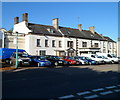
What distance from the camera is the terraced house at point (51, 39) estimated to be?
36188 millimetres

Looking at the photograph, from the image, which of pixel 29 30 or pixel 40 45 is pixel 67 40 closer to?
pixel 40 45

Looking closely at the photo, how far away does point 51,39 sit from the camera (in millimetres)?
39312

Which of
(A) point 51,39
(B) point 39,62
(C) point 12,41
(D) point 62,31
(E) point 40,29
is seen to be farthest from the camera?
(D) point 62,31

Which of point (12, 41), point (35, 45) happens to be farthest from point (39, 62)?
point (12, 41)

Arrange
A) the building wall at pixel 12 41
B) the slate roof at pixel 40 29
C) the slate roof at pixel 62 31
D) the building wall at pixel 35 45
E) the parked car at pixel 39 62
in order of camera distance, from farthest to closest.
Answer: the slate roof at pixel 62 31 → the slate roof at pixel 40 29 → the building wall at pixel 35 45 → the building wall at pixel 12 41 → the parked car at pixel 39 62

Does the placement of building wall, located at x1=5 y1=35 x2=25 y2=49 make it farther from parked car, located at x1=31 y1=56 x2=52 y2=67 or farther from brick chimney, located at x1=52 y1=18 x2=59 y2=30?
parked car, located at x1=31 y1=56 x2=52 y2=67

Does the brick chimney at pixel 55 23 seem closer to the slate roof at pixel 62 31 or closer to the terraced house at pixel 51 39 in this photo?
the terraced house at pixel 51 39

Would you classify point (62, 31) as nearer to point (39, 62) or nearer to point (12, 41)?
point (12, 41)

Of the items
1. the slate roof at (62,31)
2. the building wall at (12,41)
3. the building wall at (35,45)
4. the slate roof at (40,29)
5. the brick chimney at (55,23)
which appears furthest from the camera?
the brick chimney at (55,23)

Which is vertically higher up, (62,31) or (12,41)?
(62,31)

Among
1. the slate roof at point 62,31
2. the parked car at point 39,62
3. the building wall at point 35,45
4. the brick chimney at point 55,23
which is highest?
the brick chimney at point 55,23

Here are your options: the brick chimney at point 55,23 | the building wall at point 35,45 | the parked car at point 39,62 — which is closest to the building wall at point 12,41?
the building wall at point 35,45

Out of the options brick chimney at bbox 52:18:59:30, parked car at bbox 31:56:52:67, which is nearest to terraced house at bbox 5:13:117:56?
brick chimney at bbox 52:18:59:30

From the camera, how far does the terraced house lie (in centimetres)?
3619
